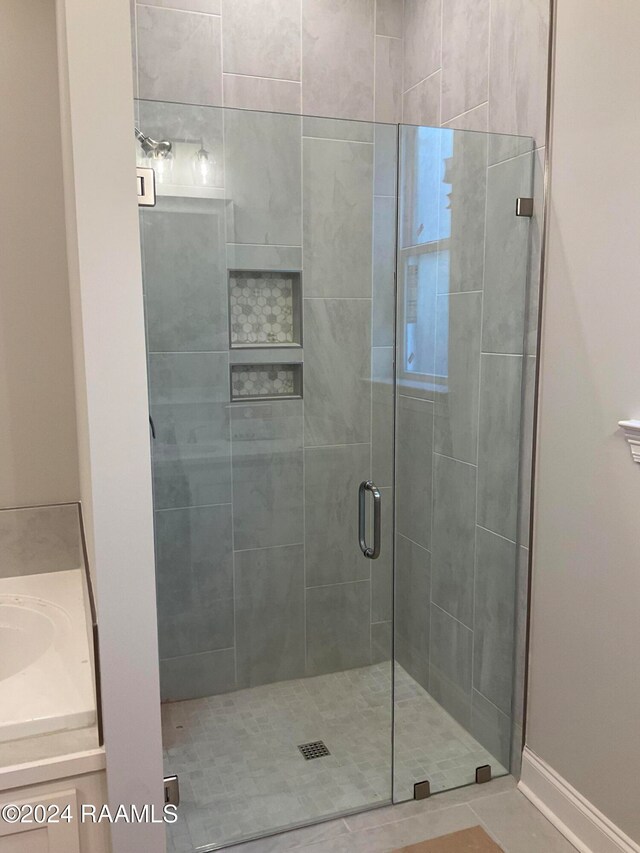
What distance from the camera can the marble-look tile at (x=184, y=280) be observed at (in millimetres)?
1961

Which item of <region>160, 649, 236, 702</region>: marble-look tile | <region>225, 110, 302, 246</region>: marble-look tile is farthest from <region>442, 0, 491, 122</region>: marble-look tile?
<region>160, 649, 236, 702</region>: marble-look tile

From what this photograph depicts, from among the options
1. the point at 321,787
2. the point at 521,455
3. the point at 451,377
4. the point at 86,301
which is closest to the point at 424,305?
the point at 451,377

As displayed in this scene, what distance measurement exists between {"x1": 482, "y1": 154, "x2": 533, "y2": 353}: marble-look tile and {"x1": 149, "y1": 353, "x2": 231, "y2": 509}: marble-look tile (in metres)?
0.87

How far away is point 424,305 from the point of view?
216 cm

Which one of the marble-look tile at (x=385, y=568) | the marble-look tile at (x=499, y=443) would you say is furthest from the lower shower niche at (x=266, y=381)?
the marble-look tile at (x=499, y=443)

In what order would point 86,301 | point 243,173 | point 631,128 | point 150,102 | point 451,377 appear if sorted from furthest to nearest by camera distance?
point 451,377 < point 243,173 < point 150,102 < point 631,128 < point 86,301

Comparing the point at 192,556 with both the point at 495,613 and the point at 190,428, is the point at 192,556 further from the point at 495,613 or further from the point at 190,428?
the point at 495,613

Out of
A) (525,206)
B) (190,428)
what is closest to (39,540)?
(190,428)

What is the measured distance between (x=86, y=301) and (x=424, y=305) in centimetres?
119

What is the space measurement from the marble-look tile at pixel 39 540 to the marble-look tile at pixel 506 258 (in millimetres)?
1561

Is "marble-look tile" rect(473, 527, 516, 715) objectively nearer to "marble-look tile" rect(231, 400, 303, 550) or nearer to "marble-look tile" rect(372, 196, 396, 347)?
"marble-look tile" rect(231, 400, 303, 550)

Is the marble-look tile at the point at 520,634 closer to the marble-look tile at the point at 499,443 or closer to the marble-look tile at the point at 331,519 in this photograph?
the marble-look tile at the point at 499,443

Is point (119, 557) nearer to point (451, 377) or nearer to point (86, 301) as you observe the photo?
point (86, 301)

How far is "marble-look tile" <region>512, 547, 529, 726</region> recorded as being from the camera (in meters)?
2.14
